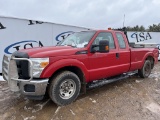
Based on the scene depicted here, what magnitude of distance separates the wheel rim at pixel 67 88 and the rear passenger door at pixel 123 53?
6.06 feet

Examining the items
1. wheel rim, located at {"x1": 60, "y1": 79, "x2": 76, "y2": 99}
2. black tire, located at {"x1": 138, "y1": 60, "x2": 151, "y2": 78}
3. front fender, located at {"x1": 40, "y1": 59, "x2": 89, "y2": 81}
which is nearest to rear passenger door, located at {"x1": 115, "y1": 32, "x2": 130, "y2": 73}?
black tire, located at {"x1": 138, "y1": 60, "x2": 151, "y2": 78}

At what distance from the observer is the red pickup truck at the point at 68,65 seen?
4121mm

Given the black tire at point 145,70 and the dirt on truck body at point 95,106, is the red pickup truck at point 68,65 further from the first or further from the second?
the black tire at point 145,70

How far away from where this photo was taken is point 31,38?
29.3ft

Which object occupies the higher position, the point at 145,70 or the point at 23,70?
the point at 23,70

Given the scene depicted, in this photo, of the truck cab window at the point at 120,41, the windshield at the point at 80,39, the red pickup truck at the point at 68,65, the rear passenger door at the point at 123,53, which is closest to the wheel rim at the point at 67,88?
the red pickup truck at the point at 68,65

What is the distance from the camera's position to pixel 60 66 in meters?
4.37

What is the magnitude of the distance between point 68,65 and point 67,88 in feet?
1.81

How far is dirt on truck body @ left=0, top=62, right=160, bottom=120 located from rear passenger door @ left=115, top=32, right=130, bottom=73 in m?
0.74

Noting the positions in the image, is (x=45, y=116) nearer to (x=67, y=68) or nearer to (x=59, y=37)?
(x=67, y=68)

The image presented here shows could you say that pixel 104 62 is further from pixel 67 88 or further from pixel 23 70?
pixel 23 70

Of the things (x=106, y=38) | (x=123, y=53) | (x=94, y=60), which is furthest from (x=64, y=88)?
(x=123, y=53)

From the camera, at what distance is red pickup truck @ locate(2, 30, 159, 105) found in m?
4.12

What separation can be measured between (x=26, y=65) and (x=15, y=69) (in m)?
0.31
